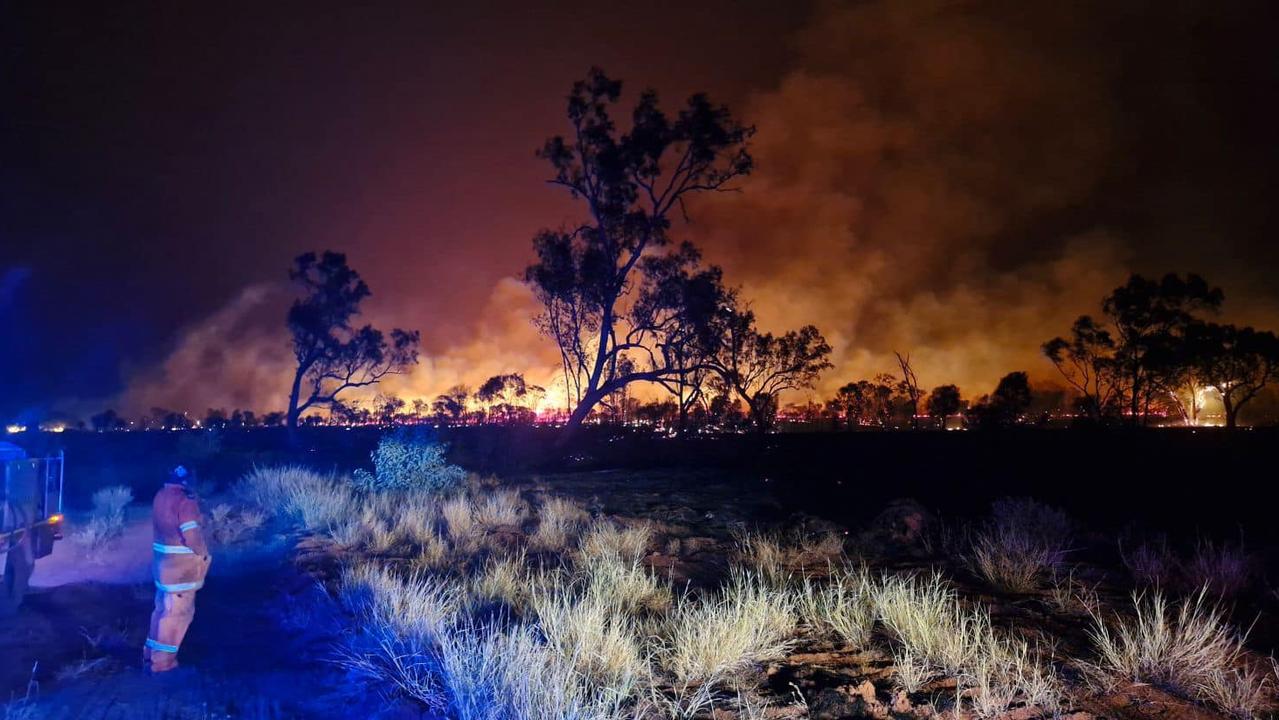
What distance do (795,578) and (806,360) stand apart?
41.4m

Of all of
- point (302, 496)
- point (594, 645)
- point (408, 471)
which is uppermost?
point (408, 471)

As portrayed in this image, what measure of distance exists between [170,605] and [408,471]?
1241 centimetres

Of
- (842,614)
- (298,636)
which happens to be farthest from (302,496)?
(842,614)

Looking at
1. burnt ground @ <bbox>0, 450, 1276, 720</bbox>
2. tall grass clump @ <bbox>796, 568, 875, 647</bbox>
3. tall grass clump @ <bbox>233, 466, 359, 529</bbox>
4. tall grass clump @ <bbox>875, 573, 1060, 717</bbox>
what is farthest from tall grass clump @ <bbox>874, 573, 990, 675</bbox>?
tall grass clump @ <bbox>233, 466, 359, 529</bbox>

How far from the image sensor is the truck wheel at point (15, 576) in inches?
354

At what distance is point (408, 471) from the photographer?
771 inches

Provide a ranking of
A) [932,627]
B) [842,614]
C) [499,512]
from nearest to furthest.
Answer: [932,627], [842,614], [499,512]

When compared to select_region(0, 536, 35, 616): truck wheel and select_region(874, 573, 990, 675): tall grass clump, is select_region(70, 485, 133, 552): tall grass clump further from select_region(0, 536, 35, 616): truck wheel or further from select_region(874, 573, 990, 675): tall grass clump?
select_region(874, 573, 990, 675): tall grass clump

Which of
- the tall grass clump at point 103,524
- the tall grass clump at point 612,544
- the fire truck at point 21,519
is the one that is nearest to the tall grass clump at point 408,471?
the tall grass clump at point 103,524

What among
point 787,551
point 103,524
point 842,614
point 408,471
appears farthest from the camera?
point 408,471

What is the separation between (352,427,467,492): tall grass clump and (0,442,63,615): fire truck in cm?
923

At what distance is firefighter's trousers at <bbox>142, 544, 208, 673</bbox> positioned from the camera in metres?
7.25

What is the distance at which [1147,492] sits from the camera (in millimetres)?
18375

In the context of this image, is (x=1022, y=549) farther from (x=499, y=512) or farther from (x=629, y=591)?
(x=499, y=512)
